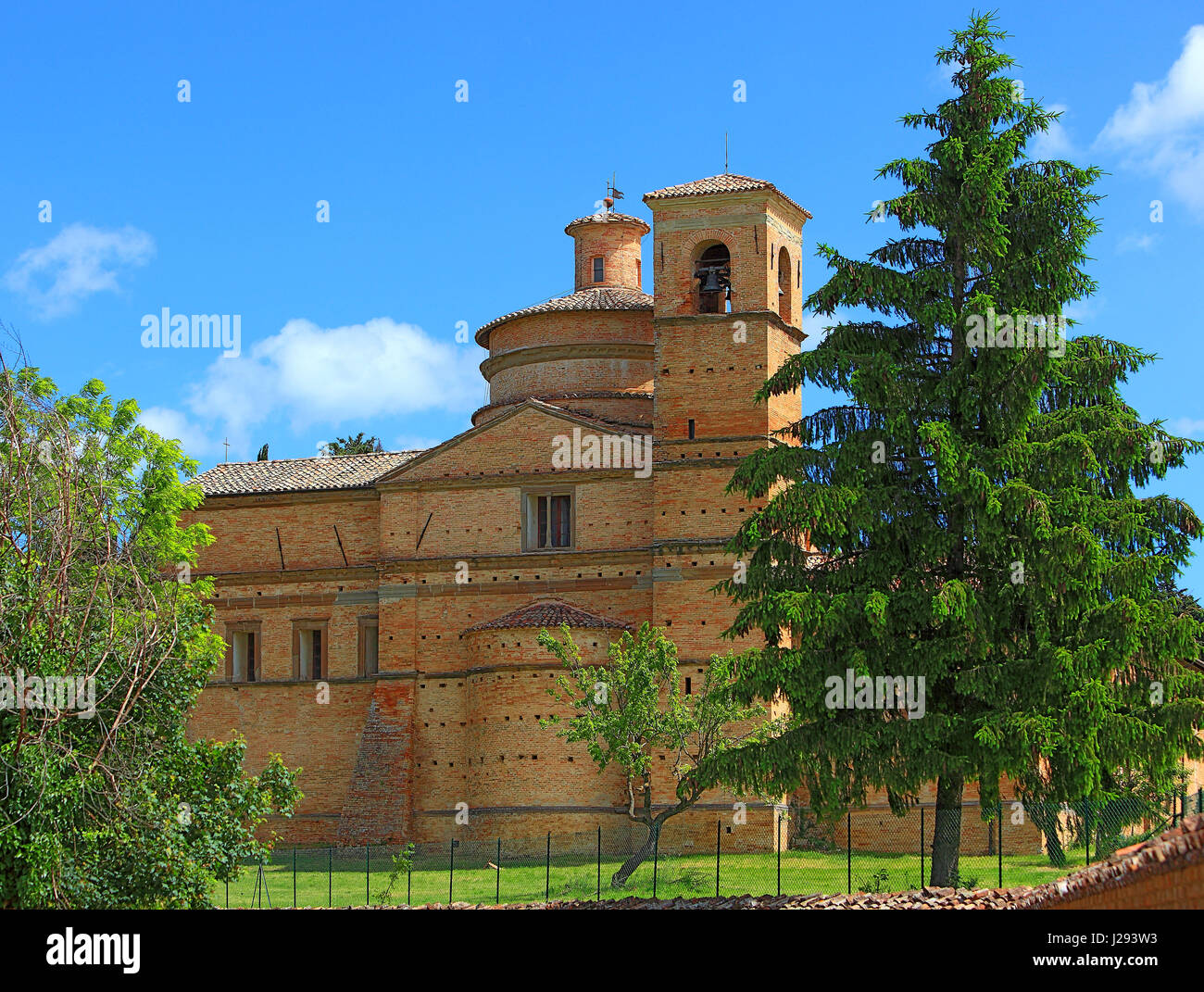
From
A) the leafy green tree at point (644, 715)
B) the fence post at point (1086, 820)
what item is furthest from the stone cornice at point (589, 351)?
the fence post at point (1086, 820)

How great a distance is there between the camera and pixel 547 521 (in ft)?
132

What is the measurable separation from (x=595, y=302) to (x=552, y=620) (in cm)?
1020

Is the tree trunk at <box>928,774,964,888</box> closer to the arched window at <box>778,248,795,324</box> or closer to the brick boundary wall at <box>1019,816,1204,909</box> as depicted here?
the brick boundary wall at <box>1019,816,1204,909</box>

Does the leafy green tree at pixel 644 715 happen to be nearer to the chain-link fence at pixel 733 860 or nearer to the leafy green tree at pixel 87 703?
the chain-link fence at pixel 733 860

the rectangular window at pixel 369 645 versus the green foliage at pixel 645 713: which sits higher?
the rectangular window at pixel 369 645

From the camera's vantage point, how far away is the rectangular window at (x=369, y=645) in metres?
41.8

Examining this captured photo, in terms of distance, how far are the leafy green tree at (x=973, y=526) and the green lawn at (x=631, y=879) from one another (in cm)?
291

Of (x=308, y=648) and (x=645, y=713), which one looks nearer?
(x=645, y=713)

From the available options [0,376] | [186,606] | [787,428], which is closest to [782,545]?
[787,428]

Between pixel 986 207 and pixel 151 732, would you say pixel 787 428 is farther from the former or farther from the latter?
pixel 151 732

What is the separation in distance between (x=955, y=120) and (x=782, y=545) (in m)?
7.97

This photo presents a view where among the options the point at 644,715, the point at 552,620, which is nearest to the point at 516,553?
the point at 552,620

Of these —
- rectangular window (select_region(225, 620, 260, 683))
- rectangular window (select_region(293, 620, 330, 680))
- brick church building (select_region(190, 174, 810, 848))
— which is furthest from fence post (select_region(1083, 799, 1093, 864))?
rectangular window (select_region(225, 620, 260, 683))

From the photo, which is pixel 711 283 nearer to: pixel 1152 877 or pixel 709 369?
pixel 709 369
